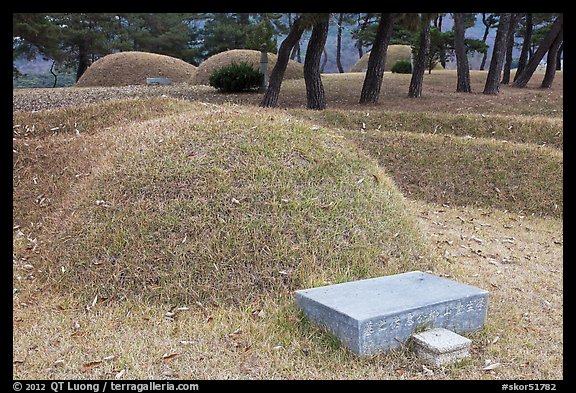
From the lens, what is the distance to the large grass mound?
3.58 metres

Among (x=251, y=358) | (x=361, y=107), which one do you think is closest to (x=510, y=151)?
(x=361, y=107)

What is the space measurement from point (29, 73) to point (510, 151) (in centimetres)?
2189

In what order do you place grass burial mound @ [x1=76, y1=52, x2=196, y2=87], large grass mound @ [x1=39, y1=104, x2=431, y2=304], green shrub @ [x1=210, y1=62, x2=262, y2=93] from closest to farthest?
1. large grass mound @ [x1=39, y1=104, x2=431, y2=304]
2. green shrub @ [x1=210, y1=62, x2=262, y2=93]
3. grass burial mound @ [x1=76, y1=52, x2=196, y2=87]

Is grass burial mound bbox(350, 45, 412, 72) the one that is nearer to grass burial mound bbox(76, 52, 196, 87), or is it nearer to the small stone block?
grass burial mound bbox(76, 52, 196, 87)

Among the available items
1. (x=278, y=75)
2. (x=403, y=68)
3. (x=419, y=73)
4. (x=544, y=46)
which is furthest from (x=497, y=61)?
(x=278, y=75)

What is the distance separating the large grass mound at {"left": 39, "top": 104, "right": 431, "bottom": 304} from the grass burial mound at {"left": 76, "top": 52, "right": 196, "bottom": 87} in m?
11.6

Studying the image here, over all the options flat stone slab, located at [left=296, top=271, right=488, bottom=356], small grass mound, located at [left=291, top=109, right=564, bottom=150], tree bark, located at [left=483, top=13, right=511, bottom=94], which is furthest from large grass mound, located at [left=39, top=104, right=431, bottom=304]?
tree bark, located at [left=483, top=13, right=511, bottom=94]

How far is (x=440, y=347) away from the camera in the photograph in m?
2.78

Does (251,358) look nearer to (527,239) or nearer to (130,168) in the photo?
(130,168)

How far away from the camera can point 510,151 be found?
7098 mm

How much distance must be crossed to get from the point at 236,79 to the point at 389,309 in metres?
9.49

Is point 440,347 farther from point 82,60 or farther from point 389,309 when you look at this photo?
point 82,60

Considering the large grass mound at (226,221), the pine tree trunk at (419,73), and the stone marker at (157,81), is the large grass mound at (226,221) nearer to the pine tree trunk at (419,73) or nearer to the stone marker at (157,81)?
the pine tree trunk at (419,73)

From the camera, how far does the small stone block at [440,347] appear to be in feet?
9.14
